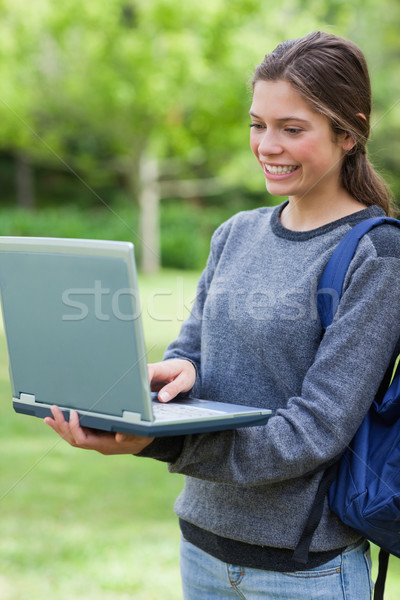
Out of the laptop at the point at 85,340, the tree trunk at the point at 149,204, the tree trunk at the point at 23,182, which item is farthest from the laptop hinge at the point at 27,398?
the tree trunk at the point at 23,182

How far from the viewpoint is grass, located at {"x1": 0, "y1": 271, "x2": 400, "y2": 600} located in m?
3.34

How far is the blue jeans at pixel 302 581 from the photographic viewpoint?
1539mm

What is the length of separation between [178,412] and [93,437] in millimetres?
168

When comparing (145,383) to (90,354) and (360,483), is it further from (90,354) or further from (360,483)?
(360,483)

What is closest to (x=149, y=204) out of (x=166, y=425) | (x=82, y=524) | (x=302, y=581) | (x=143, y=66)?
(x=143, y=66)

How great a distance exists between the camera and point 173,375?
170cm

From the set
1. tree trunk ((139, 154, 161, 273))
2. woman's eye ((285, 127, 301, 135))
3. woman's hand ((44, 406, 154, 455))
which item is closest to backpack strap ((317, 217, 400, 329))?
woman's eye ((285, 127, 301, 135))

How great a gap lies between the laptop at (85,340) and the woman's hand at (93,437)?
2 centimetres

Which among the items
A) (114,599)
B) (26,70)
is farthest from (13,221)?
(114,599)

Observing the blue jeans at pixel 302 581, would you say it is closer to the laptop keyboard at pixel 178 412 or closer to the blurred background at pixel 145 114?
the laptop keyboard at pixel 178 412

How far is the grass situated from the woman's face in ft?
4.49

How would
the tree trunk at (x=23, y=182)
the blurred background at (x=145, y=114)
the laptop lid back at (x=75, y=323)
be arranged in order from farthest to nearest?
1. the tree trunk at (x=23, y=182)
2. the blurred background at (x=145, y=114)
3. the laptop lid back at (x=75, y=323)

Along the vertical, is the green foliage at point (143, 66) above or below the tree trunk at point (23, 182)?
above

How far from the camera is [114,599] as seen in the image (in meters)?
3.21
